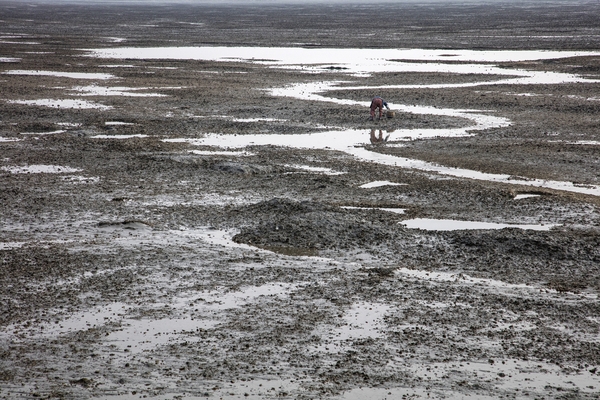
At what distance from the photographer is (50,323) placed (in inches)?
375

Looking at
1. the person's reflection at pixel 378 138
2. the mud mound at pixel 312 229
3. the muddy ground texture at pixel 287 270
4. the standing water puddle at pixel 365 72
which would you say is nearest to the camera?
the muddy ground texture at pixel 287 270

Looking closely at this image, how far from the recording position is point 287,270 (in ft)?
38.0

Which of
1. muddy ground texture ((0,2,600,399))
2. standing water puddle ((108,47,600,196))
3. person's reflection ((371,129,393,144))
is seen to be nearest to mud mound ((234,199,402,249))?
muddy ground texture ((0,2,600,399))

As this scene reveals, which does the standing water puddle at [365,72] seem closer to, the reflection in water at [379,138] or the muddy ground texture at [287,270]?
the reflection in water at [379,138]

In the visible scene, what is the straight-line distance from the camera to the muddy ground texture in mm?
8289

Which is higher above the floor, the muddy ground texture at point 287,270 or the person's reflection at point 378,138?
the person's reflection at point 378,138

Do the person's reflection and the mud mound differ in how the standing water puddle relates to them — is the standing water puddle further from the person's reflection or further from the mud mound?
the mud mound

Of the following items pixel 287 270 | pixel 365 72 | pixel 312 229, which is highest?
pixel 365 72

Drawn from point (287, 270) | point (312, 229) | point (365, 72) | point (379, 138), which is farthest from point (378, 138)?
point (365, 72)

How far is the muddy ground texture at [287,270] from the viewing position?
829cm

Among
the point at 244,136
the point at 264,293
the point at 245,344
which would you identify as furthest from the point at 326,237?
the point at 244,136

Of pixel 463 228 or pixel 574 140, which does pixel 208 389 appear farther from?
pixel 574 140

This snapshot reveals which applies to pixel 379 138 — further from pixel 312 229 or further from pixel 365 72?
pixel 365 72

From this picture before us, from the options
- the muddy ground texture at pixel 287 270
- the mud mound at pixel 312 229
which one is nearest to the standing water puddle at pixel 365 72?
the muddy ground texture at pixel 287 270
